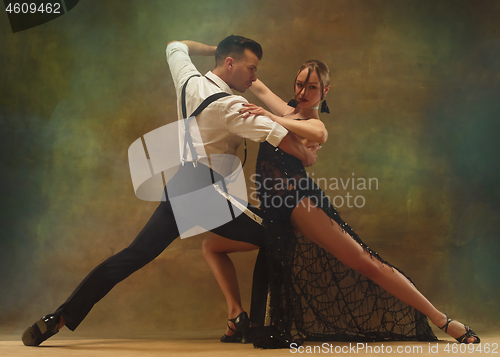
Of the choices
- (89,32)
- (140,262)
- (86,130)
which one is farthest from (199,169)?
(89,32)

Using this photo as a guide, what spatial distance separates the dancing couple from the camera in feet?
6.54

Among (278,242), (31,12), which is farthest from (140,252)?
(31,12)

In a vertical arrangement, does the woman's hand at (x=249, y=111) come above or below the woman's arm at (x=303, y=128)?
above

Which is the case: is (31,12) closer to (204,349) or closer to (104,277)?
(104,277)

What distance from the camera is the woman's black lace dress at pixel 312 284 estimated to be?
6.70ft

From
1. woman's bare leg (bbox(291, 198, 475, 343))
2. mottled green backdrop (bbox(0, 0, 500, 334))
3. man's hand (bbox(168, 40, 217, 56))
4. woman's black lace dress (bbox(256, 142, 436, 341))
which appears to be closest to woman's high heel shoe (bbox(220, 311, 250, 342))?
woman's black lace dress (bbox(256, 142, 436, 341))

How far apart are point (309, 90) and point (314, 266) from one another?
94cm

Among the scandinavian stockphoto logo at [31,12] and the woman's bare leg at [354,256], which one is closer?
the woman's bare leg at [354,256]

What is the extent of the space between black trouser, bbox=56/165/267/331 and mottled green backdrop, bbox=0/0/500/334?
1119 mm

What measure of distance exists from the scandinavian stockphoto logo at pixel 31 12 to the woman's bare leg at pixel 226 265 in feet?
7.60

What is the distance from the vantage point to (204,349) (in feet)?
6.64

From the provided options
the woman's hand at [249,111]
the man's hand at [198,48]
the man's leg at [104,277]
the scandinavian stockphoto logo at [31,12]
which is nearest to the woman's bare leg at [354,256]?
the woman's hand at [249,111]

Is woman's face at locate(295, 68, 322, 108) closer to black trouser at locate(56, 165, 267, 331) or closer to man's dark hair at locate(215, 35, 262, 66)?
man's dark hair at locate(215, 35, 262, 66)

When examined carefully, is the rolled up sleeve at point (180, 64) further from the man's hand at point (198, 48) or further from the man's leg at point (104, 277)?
the man's leg at point (104, 277)
